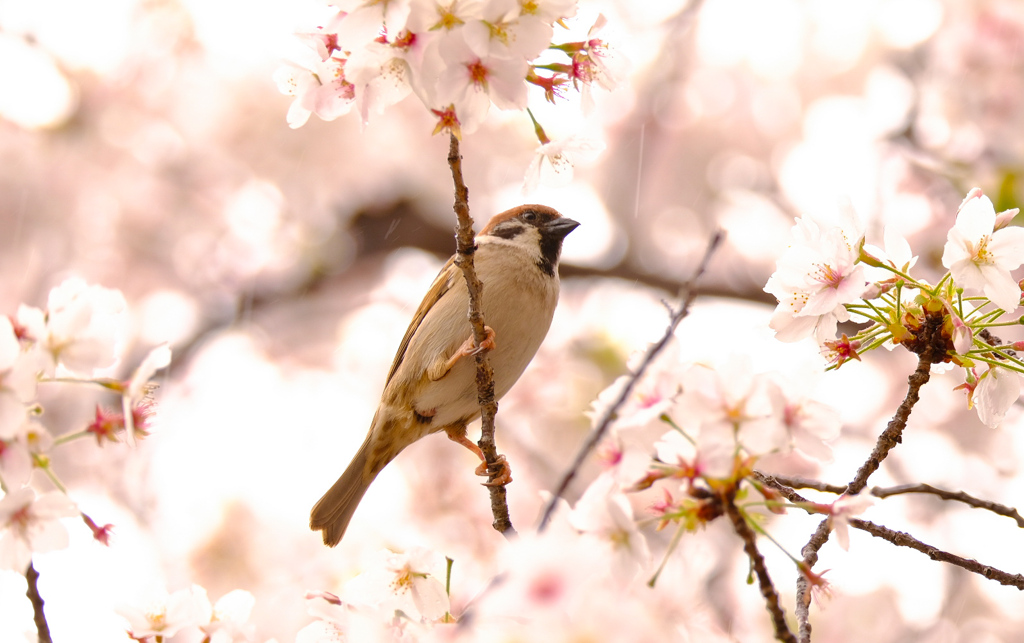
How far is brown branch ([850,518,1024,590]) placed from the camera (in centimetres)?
172

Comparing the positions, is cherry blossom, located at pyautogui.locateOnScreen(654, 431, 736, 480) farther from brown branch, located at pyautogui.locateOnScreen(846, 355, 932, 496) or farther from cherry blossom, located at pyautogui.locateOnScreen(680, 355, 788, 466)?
brown branch, located at pyautogui.locateOnScreen(846, 355, 932, 496)

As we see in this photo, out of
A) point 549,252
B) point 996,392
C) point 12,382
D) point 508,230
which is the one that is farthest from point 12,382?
point 508,230

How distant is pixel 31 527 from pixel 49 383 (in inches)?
9.4

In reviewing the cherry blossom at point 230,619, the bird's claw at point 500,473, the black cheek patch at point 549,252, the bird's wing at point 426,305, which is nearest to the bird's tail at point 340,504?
the bird's wing at point 426,305

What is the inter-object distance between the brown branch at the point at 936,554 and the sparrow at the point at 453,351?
1.66m

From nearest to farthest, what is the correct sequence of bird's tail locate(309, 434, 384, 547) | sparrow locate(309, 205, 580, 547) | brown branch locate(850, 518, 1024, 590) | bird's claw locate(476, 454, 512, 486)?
brown branch locate(850, 518, 1024, 590)
bird's claw locate(476, 454, 512, 486)
sparrow locate(309, 205, 580, 547)
bird's tail locate(309, 434, 384, 547)

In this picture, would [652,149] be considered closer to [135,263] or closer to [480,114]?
[135,263]

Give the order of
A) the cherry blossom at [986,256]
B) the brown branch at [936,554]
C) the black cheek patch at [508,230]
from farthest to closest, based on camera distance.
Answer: the black cheek patch at [508,230] < the brown branch at [936,554] < the cherry blossom at [986,256]

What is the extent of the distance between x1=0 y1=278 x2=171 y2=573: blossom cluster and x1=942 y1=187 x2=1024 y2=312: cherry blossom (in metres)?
1.49

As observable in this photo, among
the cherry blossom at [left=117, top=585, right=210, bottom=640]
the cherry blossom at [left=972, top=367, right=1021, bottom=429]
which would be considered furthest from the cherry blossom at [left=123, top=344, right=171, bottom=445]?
the cherry blossom at [left=972, top=367, right=1021, bottom=429]

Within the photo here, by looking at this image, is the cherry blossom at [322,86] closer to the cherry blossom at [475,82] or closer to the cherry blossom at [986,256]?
the cherry blossom at [475,82]

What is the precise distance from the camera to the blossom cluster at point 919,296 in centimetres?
164

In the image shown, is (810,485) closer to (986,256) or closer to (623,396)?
(986,256)

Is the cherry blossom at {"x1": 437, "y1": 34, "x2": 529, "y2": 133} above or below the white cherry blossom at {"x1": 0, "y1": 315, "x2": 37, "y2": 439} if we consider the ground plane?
above
